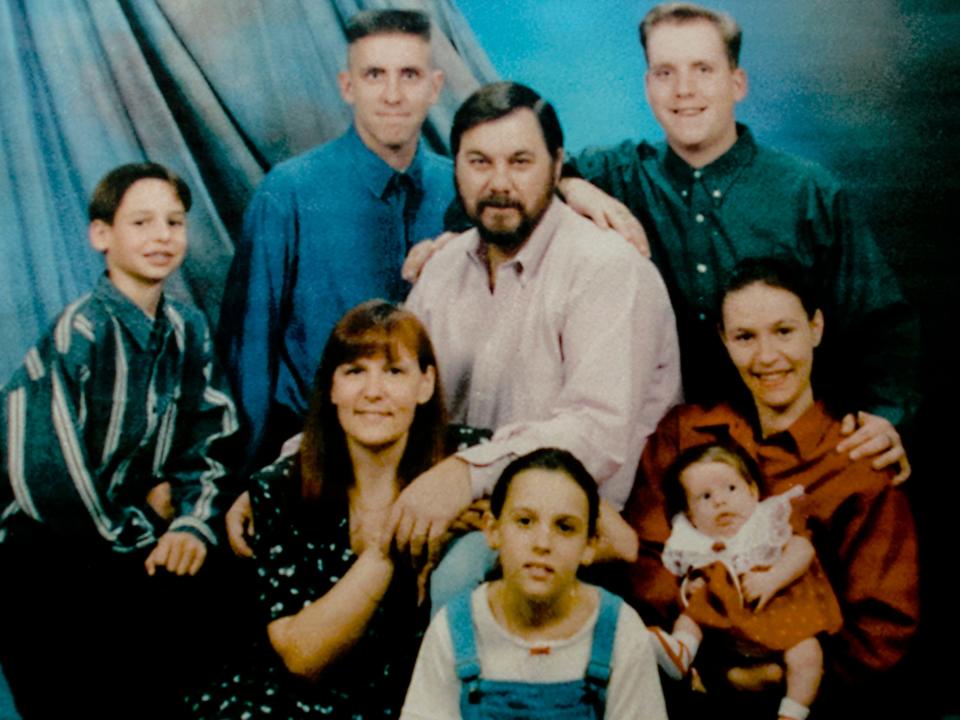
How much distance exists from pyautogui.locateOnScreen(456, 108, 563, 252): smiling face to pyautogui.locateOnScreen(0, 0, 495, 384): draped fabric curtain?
9.2 inches

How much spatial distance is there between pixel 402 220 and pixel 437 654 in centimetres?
105

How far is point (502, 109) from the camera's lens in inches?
104

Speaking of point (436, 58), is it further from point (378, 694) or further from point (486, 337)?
point (378, 694)

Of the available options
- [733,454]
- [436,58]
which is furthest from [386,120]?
[733,454]

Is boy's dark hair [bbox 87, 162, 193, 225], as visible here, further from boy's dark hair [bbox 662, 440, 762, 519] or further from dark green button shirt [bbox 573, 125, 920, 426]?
boy's dark hair [bbox 662, 440, 762, 519]

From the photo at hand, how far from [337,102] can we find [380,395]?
80cm

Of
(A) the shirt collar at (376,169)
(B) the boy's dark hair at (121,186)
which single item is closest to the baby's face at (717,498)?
(A) the shirt collar at (376,169)

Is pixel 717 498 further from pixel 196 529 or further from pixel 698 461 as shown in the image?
pixel 196 529

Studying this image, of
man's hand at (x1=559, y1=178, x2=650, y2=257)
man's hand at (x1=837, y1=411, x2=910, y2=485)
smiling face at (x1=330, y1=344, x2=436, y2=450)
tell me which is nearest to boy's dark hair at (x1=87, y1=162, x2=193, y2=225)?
smiling face at (x1=330, y1=344, x2=436, y2=450)

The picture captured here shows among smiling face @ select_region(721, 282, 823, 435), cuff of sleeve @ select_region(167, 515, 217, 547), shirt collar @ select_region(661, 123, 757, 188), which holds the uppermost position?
shirt collar @ select_region(661, 123, 757, 188)

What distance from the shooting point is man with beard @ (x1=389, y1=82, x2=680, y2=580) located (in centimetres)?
252

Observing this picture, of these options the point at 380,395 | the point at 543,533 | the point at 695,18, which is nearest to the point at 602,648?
the point at 543,533

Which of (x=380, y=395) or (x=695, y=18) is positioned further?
(x=695, y=18)

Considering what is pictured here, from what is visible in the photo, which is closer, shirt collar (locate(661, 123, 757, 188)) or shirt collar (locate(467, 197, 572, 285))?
shirt collar (locate(467, 197, 572, 285))
